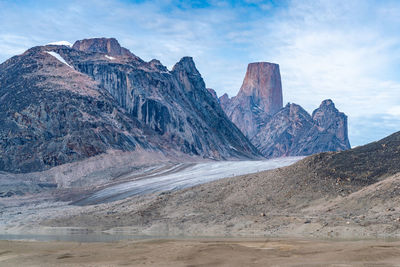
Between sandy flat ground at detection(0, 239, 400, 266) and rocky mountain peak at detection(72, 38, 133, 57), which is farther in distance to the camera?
rocky mountain peak at detection(72, 38, 133, 57)

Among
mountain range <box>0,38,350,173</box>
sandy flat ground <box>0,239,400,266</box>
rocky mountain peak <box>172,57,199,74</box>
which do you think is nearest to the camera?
sandy flat ground <box>0,239,400,266</box>

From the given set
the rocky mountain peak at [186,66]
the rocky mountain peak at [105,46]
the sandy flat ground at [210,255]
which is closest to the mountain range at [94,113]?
the rocky mountain peak at [186,66]

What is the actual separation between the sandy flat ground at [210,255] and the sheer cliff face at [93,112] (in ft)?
222

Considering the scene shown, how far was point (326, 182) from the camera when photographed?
121ft

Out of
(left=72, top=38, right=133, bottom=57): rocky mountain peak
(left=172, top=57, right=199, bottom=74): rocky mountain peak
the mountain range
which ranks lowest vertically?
the mountain range

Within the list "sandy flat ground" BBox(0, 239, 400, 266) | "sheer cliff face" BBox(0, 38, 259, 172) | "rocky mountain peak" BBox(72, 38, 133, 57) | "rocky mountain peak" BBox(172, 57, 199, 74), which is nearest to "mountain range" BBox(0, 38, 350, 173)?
"sheer cliff face" BBox(0, 38, 259, 172)

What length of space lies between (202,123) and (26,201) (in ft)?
264

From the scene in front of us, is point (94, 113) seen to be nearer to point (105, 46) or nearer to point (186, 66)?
point (186, 66)

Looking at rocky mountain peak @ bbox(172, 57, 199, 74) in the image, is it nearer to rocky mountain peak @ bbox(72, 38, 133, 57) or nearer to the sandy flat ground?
rocky mountain peak @ bbox(72, 38, 133, 57)

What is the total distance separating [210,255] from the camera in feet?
59.9

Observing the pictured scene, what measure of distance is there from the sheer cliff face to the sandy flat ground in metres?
67.5

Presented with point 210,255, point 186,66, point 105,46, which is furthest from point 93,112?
point 105,46

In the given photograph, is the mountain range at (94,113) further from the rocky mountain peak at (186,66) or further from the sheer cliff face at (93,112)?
the rocky mountain peak at (186,66)

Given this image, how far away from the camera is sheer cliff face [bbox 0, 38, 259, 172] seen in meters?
90.4
